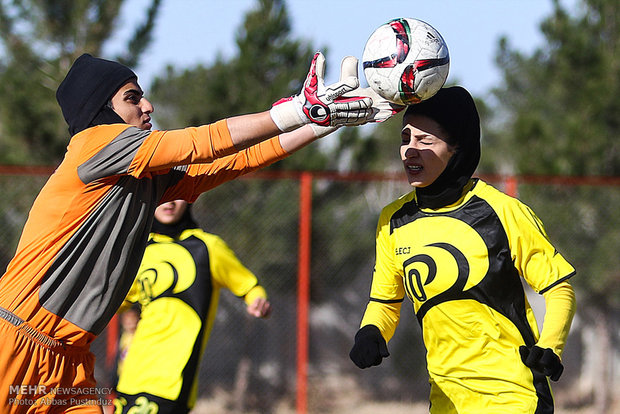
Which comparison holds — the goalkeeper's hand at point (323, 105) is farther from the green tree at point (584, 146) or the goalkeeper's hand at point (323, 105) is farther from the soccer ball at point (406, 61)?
the green tree at point (584, 146)

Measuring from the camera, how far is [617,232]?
8430 mm

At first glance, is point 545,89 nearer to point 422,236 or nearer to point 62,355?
point 422,236

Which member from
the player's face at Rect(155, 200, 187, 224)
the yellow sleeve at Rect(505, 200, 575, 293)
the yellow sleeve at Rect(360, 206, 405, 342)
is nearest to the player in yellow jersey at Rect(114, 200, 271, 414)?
the player's face at Rect(155, 200, 187, 224)

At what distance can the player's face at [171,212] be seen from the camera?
15.1 feet

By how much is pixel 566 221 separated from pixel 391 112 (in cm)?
615

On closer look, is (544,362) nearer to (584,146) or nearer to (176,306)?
(176,306)

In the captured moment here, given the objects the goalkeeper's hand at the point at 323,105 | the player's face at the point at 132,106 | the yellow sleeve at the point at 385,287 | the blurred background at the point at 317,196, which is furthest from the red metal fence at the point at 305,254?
the goalkeeper's hand at the point at 323,105

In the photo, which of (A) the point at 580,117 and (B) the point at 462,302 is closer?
(B) the point at 462,302

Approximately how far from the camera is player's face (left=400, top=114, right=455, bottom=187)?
3.16 meters

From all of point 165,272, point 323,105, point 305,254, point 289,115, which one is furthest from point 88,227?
point 305,254

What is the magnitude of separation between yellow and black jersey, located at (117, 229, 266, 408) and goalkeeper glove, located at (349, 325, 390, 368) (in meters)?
1.51

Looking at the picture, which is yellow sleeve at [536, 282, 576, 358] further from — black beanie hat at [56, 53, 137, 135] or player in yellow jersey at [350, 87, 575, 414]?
black beanie hat at [56, 53, 137, 135]

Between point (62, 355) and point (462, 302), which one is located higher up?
point (462, 302)

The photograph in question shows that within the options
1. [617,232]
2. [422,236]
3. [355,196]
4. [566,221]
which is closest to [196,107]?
[355,196]
